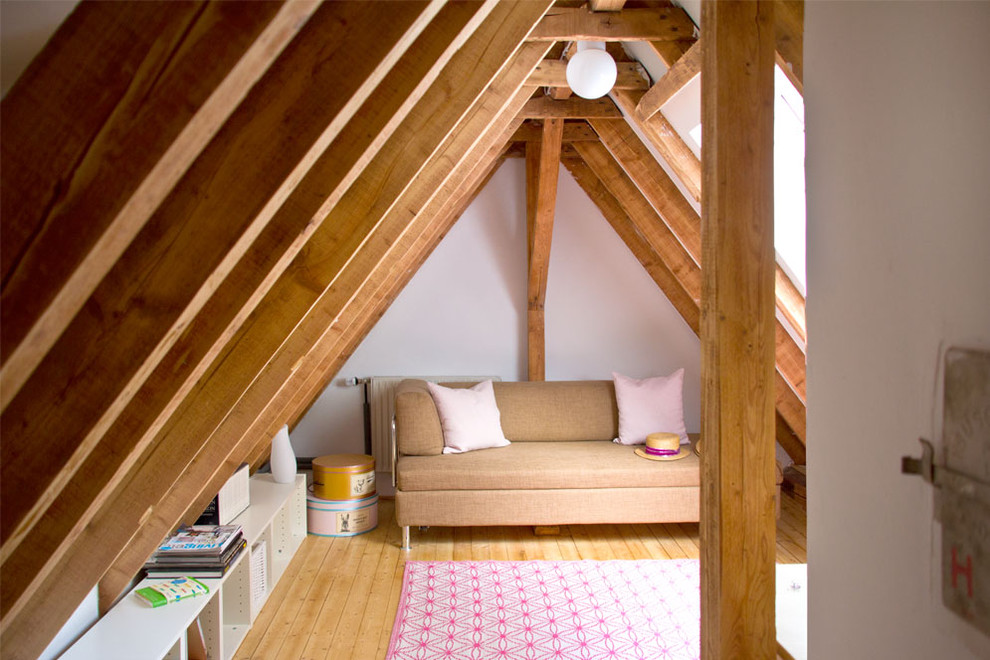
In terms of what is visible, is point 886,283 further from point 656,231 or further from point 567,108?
point 656,231

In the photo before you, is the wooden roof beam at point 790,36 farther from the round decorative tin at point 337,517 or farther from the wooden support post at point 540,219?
the round decorative tin at point 337,517

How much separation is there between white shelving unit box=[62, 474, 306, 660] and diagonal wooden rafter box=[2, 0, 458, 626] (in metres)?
1.39

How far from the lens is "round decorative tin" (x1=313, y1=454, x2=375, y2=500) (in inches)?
174

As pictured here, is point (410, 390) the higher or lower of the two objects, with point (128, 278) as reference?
lower

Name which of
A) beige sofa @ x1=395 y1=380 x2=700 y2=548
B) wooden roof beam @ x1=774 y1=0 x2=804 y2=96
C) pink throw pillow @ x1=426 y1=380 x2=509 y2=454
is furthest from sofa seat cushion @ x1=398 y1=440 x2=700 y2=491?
wooden roof beam @ x1=774 y1=0 x2=804 y2=96

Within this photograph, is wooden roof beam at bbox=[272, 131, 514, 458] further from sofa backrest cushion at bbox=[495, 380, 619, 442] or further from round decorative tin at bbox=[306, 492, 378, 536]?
sofa backrest cushion at bbox=[495, 380, 619, 442]

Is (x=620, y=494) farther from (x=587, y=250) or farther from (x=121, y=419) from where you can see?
(x=121, y=419)

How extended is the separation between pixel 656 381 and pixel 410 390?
1.57 m

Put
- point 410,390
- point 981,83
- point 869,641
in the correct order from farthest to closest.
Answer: point 410,390
point 869,641
point 981,83

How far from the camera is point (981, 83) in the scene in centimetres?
96

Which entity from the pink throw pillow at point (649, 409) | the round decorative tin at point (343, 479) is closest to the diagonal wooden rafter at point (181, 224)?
the round decorative tin at point (343, 479)

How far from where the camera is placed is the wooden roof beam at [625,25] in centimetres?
275

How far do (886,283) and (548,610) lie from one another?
261cm

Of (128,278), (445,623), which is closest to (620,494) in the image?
(445,623)
